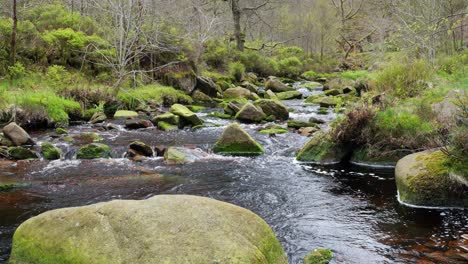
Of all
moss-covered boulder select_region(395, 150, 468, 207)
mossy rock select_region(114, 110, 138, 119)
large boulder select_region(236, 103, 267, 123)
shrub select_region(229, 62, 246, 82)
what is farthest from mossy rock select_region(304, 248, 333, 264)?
shrub select_region(229, 62, 246, 82)

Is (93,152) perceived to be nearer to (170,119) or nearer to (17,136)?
(17,136)

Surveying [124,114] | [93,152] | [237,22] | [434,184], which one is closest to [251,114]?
[124,114]

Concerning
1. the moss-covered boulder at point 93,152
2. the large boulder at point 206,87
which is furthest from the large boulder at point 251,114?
the large boulder at point 206,87

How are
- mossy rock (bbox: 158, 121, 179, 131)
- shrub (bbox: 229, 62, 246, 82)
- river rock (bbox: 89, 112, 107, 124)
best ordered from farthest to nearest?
shrub (bbox: 229, 62, 246, 82) → river rock (bbox: 89, 112, 107, 124) → mossy rock (bbox: 158, 121, 179, 131)

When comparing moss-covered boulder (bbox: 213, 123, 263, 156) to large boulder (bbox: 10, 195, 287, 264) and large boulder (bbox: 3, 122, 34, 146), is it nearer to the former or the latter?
large boulder (bbox: 3, 122, 34, 146)

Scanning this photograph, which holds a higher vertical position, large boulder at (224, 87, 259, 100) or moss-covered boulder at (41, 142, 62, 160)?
large boulder at (224, 87, 259, 100)

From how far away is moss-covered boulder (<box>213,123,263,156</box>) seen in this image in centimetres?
1086

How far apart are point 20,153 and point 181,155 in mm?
3800

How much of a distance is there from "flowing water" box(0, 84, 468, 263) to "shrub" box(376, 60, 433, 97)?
10.4ft

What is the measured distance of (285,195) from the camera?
7.61 m

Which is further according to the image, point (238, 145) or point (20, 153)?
point (238, 145)

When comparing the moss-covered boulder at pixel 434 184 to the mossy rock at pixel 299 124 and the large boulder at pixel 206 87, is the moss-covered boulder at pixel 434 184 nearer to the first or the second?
the mossy rock at pixel 299 124

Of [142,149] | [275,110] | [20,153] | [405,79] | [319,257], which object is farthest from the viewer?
[275,110]

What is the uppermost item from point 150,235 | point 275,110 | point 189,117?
point 275,110
